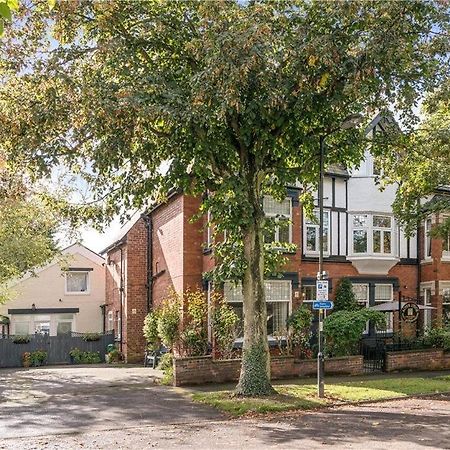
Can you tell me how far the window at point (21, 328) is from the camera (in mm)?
37906

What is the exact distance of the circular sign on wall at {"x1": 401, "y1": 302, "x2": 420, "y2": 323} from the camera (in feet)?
81.6

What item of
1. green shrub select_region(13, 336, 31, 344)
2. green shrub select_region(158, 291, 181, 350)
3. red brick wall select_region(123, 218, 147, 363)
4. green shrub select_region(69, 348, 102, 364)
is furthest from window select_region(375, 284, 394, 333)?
green shrub select_region(13, 336, 31, 344)

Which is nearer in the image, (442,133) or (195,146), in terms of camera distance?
(195,146)

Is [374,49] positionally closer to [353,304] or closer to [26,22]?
[26,22]

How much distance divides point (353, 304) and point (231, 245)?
10035 mm

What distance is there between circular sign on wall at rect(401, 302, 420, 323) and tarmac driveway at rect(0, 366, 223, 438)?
9.90 m

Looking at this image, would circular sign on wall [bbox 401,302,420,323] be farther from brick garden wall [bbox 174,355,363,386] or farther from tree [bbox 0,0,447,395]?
tree [bbox 0,0,447,395]

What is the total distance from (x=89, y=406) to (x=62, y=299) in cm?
2478

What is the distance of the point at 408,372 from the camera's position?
22.3 meters

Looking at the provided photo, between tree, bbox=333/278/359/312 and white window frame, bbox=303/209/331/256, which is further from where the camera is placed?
Result: white window frame, bbox=303/209/331/256

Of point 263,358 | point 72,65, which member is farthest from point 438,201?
point 72,65

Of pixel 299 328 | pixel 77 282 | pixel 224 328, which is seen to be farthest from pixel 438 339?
pixel 77 282

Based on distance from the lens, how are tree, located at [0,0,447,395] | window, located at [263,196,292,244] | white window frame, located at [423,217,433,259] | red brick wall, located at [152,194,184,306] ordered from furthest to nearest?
white window frame, located at [423,217,433,259] → window, located at [263,196,292,244] → red brick wall, located at [152,194,184,306] → tree, located at [0,0,447,395]

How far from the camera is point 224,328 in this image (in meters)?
21.4
